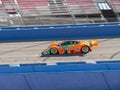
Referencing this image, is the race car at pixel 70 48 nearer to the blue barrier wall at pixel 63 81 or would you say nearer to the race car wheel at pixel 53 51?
the race car wheel at pixel 53 51

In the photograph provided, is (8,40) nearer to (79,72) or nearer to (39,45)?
(39,45)

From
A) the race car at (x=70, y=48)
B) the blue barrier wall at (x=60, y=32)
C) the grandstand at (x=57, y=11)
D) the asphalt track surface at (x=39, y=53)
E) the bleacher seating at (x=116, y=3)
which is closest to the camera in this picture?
the asphalt track surface at (x=39, y=53)

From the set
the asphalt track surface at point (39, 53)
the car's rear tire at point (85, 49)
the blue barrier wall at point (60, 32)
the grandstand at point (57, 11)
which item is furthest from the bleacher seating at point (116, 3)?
the car's rear tire at point (85, 49)

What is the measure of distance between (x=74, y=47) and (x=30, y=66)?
8.06 meters

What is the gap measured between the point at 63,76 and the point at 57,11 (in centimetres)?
2123

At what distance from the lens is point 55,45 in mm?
18875

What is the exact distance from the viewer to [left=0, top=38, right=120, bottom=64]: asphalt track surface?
18.1m

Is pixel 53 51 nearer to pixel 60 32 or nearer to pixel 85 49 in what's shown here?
pixel 85 49

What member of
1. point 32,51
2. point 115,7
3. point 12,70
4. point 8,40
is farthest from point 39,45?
point 115,7

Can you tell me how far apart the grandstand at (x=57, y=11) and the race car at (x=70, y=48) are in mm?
10793

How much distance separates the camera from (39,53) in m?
19.5

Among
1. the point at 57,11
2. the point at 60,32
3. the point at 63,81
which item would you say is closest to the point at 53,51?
the point at 60,32

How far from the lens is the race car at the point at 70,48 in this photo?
60.8 ft

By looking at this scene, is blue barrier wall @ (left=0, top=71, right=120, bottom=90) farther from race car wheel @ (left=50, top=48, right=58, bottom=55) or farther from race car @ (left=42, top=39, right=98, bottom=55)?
race car wheel @ (left=50, top=48, right=58, bottom=55)
